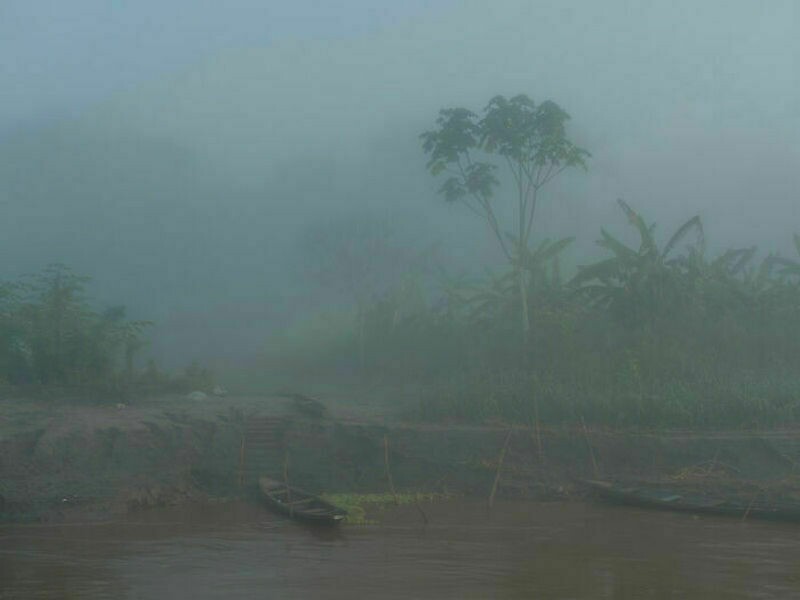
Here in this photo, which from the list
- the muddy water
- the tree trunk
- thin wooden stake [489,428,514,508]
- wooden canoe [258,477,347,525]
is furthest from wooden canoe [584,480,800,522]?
the tree trunk

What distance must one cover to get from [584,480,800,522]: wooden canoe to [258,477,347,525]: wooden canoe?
15.9ft

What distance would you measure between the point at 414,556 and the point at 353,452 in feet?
19.5

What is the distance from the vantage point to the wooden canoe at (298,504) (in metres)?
15.1

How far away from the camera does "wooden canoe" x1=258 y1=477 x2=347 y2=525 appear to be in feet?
49.4

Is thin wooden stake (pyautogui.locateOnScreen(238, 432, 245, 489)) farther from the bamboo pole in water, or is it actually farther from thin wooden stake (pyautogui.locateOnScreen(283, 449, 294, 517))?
thin wooden stake (pyautogui.locateOnScreen(283, 449, 294, 517))

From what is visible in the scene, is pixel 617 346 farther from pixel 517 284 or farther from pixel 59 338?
pixel 59 338

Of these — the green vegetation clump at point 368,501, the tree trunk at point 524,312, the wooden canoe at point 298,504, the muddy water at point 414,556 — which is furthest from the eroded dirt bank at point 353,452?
the tree trunk at point 524,312

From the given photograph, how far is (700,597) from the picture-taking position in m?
11.1

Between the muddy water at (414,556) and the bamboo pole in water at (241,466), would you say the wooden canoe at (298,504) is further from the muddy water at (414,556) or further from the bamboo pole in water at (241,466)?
the bamboo pole in water at (241,466)

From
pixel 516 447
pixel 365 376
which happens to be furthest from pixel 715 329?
pixel 365 376

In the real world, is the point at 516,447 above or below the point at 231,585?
above

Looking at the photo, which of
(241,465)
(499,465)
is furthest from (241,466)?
(499,465)

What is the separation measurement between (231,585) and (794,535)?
8050 mm

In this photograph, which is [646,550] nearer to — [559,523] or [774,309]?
[559,523]
